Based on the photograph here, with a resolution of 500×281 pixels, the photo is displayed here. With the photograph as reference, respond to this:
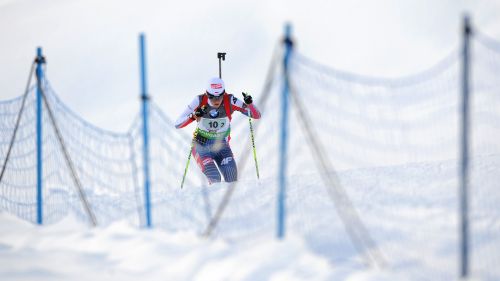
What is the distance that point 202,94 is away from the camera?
1150 cm

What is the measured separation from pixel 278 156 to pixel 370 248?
4.16 ft

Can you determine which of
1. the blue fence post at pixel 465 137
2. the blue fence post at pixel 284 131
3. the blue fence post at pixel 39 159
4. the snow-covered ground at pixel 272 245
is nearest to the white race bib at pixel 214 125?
the snow-covered ground at pixel 272 245

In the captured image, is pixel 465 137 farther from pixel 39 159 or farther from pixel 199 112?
pixel 199 112

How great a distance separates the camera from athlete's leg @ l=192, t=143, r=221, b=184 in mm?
11805

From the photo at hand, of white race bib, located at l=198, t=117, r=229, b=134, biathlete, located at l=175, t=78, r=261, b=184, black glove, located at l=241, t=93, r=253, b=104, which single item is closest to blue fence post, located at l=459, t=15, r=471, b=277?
black glove, located at l=241, t=93, r=253, b=104

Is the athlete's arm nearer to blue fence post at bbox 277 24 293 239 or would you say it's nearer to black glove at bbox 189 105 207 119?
black glove at bbox 189 105 207 119

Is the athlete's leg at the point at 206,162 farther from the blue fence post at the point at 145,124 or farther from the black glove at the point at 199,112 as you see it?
the blue fence post at the point at 145,124

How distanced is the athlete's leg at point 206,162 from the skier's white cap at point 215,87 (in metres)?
1.02

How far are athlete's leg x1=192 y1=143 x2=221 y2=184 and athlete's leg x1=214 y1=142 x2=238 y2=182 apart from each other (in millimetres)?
159

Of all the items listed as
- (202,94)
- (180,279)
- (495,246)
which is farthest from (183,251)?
(202,94)

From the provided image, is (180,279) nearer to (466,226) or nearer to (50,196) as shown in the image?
(466,226)

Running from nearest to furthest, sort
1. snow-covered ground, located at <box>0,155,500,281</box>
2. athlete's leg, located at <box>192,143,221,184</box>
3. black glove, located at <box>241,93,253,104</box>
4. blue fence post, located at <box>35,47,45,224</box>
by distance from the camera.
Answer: snow-covered ground, located at <box>0,155,500,281</box> < blue fence post, located at <box>35,47,45,224</box> < black glove, located at <box>241,93,253,104</box> < athlete's leg, located at <box>192,143,221,184</box>

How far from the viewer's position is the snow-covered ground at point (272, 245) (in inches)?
259

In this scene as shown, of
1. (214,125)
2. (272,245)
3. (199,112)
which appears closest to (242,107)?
(214,125)
